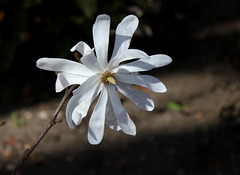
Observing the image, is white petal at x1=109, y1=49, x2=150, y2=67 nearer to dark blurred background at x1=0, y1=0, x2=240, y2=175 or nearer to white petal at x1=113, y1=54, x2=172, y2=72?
white petal at x1=113, y1=54, x2=172, y2=72

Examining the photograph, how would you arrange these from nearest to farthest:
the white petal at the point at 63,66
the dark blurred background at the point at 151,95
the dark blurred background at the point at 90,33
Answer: the white petal at the point at 63,66
the dark blurred background at the point at 151,95
the dark blurred background at the point at 90,33

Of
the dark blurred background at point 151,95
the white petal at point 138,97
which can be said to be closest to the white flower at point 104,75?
the white petal at point 138,97

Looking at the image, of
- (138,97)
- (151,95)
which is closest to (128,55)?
(138,97)

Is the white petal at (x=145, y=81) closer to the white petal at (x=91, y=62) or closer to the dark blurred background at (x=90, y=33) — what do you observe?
the white petal at (x=91, y=62)

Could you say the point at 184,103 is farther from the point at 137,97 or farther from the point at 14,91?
the point at 137,97

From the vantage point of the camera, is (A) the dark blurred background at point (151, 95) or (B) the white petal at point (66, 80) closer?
(B) the white petal at point (66, 80)

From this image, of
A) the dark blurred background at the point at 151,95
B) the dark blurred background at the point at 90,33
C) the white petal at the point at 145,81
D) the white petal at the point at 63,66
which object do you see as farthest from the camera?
the dark blurred background at the point at 90,33

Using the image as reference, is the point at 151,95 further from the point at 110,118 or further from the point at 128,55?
the point at 128,55

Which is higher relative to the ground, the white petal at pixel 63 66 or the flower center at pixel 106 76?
the flower center at pixel 106 76

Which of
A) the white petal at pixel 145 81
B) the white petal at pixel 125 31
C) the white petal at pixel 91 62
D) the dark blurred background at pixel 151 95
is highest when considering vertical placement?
the dark blurred background at pixel 151 95
